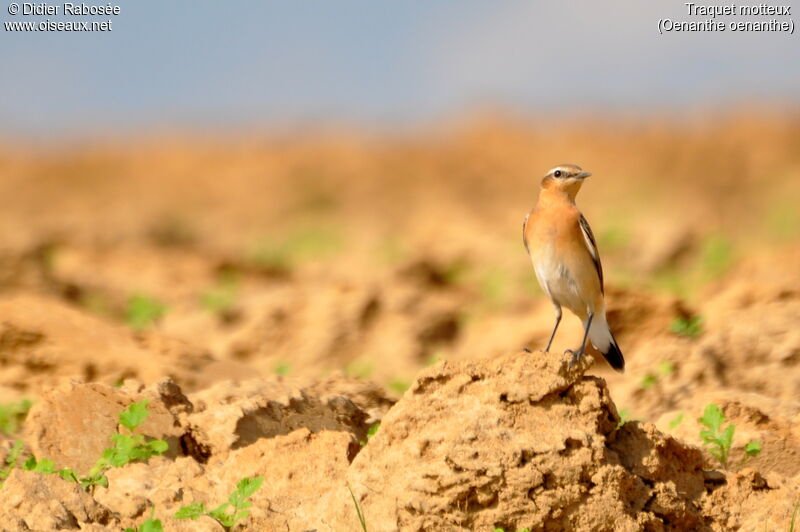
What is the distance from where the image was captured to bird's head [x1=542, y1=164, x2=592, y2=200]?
5918mm

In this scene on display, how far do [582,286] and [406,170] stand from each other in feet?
98.2

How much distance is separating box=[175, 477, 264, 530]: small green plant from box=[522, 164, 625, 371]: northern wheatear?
2156mm

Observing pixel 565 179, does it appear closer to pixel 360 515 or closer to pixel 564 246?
pixel 564 246

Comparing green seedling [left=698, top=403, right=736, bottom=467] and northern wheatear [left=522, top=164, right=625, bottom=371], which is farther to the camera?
northern wheatear [left=522, top=164, right=625, bottom=371]

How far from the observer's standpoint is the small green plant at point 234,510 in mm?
4164

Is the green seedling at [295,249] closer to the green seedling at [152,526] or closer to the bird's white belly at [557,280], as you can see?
the bird's white belly at [557,280]

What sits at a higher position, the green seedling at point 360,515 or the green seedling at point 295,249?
the green seedling at point 360,515

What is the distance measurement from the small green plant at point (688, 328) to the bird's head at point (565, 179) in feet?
5.77

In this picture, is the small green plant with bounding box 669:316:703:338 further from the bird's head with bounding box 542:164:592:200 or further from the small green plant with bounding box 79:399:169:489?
the small green plant with bounding box 79:399:169:489

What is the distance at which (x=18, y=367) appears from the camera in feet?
22.5

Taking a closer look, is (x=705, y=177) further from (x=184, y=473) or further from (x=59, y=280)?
(x=184, y=473)

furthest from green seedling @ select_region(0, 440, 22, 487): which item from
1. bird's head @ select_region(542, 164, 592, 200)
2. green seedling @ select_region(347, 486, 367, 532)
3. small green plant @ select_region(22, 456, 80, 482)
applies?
bird's head @ select_region(542, 164, 592, 200)

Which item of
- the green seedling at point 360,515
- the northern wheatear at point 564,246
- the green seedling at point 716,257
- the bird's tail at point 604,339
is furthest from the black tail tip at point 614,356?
the green seedling at point 716,257

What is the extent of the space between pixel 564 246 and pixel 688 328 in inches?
75.4
